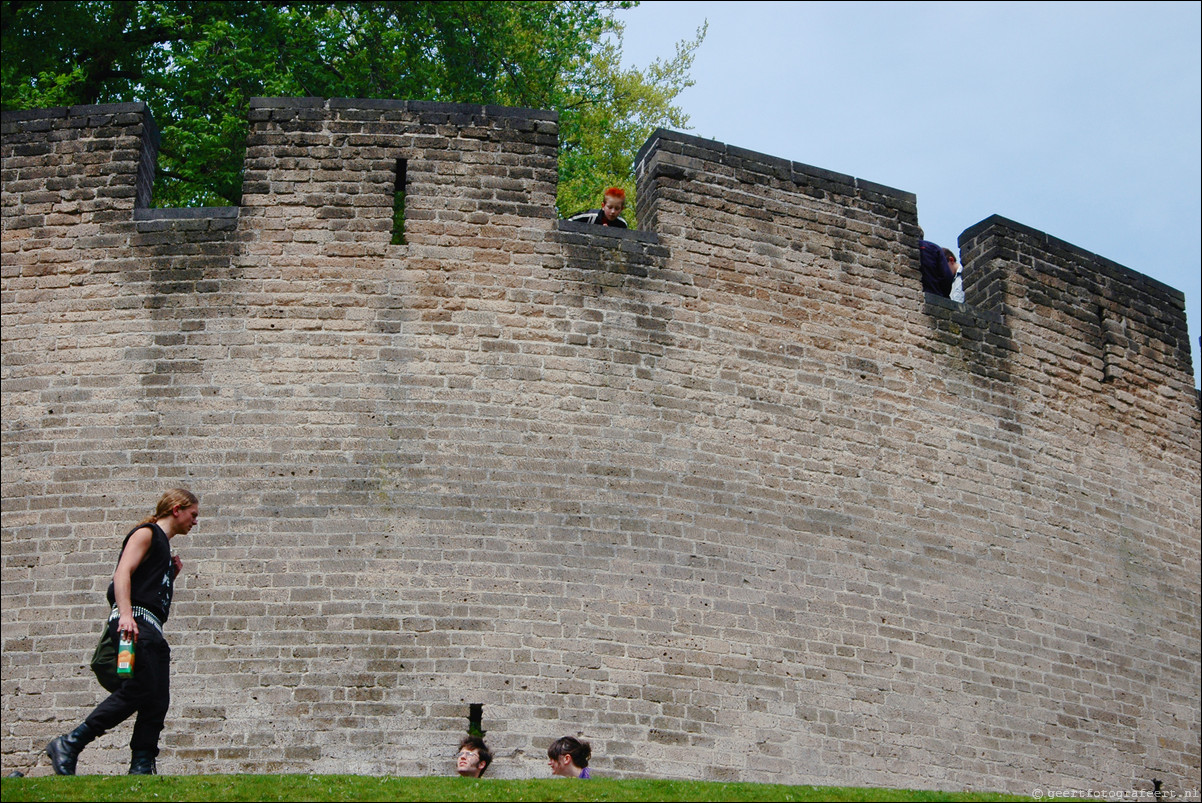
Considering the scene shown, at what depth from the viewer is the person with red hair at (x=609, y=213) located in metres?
11.6

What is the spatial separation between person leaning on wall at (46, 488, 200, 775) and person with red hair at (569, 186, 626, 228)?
4640mm

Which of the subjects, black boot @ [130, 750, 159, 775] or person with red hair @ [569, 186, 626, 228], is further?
person with red hair @ [569, 186, 626, 228]

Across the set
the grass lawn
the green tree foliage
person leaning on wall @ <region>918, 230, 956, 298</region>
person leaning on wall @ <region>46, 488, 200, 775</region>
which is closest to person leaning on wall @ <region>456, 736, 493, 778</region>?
the grass lawn

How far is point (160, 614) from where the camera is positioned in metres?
7.99

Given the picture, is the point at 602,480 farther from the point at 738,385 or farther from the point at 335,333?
the point at 335,333

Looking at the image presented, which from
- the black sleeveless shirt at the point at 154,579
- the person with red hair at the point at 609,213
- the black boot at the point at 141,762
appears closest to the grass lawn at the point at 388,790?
the black boot at the point at 141,762

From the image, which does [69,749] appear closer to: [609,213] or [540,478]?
[540,478]

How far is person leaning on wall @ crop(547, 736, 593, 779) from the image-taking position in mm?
9008

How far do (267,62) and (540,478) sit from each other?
333 inches

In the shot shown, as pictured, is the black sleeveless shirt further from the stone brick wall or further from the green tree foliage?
the green tree foliage

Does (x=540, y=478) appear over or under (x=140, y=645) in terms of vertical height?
over

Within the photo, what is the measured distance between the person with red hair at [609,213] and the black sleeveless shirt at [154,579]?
4.57 metres

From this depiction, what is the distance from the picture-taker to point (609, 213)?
11.6 m

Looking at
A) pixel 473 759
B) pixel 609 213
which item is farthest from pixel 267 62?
pixel 473 759
